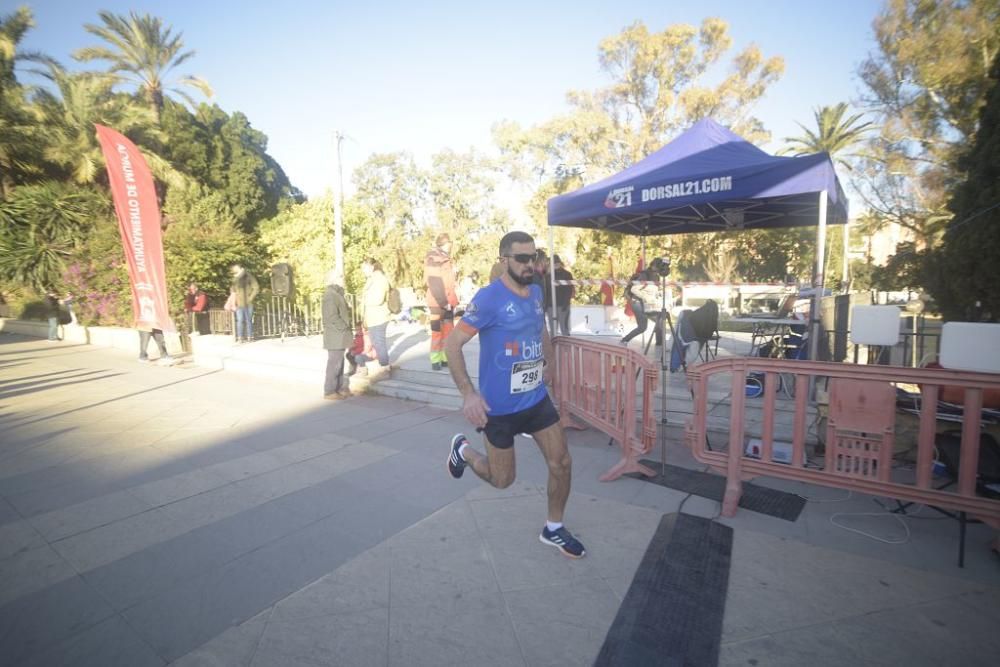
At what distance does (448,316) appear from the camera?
7.29 meters

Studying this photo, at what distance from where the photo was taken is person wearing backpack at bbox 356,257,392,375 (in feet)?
26.0

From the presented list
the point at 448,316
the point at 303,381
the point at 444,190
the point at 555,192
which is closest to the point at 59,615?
the point at 448,316

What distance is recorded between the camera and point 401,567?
3.08 metres

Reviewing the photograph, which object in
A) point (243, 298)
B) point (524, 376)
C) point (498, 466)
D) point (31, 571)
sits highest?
point (243, 298)

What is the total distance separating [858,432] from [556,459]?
2081 mm

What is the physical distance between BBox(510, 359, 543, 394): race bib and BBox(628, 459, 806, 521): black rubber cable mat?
6.18ft

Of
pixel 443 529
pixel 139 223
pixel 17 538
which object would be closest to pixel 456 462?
pixel 443 529

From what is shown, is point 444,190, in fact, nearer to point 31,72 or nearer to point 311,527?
point 31,72

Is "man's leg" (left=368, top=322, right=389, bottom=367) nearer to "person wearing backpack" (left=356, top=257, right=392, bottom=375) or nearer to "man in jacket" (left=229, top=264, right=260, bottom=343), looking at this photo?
"person wearing backpack" (left=356, top=257, right=392, bottom=375)

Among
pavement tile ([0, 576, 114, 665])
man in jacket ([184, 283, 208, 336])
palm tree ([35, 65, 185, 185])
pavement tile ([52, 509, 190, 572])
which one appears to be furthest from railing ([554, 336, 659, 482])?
palm tree ([35, 65, 185, 185])

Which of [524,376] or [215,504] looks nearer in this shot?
[524,376]

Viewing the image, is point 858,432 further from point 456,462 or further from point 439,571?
point 439,571

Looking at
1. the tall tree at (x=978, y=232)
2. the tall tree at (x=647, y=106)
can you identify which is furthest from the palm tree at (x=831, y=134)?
the tall tree at (x=978, y=232)

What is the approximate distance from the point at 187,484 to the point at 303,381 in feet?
16.5
